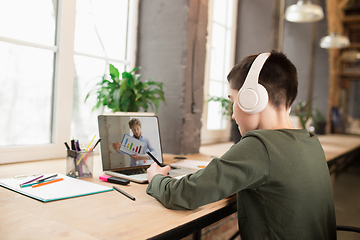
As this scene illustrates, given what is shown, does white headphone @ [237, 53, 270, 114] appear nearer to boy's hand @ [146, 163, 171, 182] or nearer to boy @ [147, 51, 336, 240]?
boy @ [147, 51, 336, 240]

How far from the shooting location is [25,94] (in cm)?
158

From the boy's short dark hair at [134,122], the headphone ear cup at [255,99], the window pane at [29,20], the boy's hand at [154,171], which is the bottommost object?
the boy's hand at [154,171]

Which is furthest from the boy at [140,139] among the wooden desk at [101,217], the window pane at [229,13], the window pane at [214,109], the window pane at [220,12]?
the window pane at [229,13]

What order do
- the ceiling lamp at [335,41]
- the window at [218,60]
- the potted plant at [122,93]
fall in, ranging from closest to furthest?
the potted plant at [122,93] → the window at [218,60] → the ceiling lamp at [335,41]

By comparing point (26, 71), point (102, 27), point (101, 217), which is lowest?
point (101, 217)

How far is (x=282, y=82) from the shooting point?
3.24 feet

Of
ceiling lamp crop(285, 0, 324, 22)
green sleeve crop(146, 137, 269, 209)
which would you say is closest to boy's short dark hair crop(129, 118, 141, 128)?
green sleeve crop(146, 137, 269, 209)

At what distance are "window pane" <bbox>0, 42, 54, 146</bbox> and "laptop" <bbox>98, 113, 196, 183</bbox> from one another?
19.6 inches

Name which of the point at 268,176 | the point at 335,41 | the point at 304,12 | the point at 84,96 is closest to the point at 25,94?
the point at 84,96

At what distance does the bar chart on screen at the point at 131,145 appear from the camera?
4.56ft

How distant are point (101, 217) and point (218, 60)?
7.82ft

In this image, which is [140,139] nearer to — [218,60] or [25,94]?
[25,94]

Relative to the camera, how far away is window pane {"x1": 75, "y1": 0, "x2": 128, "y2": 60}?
182cm

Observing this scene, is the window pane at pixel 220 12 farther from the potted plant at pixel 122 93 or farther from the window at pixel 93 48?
the potted plant at pixel 122 93
